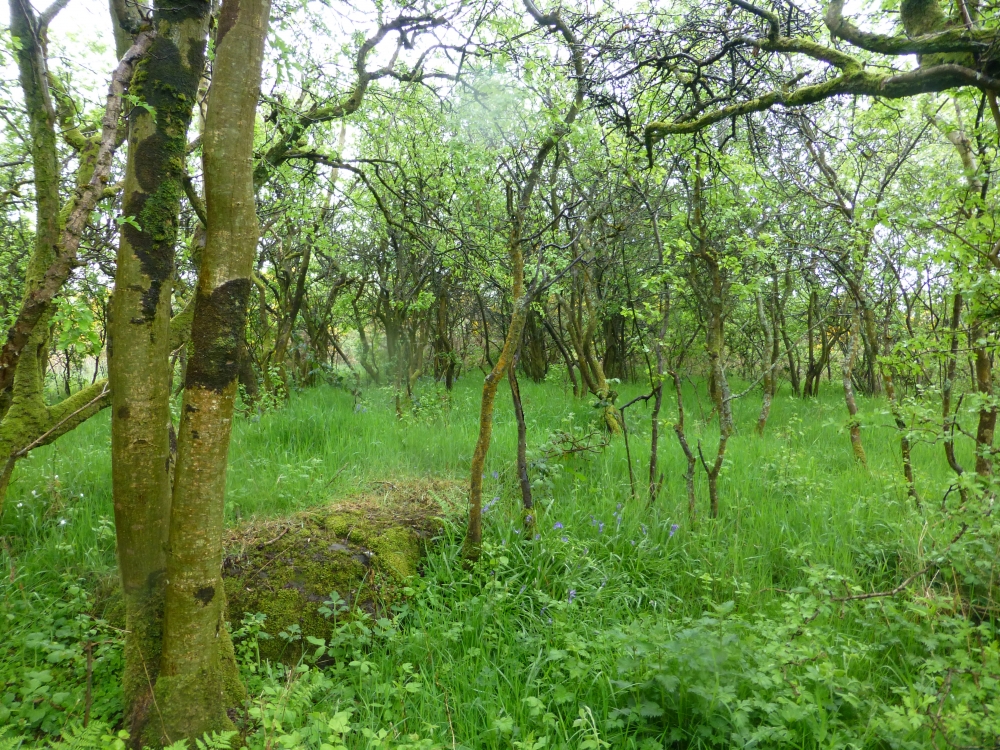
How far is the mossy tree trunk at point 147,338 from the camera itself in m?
2.29

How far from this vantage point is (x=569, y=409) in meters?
8.96

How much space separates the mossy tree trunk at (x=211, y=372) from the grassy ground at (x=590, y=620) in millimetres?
401

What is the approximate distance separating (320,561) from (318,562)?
0.01 metres

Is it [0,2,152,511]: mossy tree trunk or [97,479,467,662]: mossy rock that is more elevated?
[0,2,152,511]: mossy tree trunk

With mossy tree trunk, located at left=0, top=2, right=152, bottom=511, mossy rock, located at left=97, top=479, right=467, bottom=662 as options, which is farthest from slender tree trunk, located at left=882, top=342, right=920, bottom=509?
mossy tree trunk, located at left=0, top=2, right=152, bottom=511

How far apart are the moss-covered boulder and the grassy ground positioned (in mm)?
169

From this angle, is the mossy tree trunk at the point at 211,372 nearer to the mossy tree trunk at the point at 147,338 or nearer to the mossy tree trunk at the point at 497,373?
the mossy tree trunk at the point at 147,338

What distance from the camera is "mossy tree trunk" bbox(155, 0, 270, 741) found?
2.16 metres

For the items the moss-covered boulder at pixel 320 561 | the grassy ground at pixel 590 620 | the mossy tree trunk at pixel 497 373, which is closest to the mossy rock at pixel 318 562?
the moss-covered boulder at pixel 320 561

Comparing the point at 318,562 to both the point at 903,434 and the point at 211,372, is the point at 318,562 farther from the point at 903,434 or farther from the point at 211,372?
the point at 903,434

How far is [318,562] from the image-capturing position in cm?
345

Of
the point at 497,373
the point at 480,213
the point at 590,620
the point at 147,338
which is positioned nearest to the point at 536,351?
the point at 480,213

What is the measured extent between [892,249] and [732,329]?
291 inches

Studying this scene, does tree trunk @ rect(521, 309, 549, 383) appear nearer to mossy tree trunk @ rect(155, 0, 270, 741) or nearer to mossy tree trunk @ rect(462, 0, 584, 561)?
mossy tree trunk @ rect(462, 0, 584, 561)
